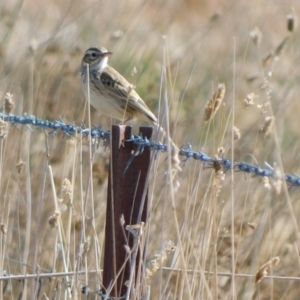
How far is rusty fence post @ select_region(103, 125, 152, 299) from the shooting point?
2957 millimetres

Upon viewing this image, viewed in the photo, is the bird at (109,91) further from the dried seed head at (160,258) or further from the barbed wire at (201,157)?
the dried seed head at (160,258)

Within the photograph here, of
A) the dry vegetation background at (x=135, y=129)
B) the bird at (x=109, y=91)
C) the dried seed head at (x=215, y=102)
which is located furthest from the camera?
the bird at (x=109, y=91)

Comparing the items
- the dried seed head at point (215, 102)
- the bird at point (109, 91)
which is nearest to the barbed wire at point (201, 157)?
the dried seed head at point (215, 102)

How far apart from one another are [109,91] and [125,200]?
2969 mm

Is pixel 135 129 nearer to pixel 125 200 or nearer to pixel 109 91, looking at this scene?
pixel 109 91

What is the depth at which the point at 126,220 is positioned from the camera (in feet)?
9.84

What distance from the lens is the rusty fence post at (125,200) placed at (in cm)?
296

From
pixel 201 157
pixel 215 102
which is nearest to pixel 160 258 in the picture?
pixel 201 157

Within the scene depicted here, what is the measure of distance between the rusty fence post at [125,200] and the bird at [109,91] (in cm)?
223

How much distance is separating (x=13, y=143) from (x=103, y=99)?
993 millimetres

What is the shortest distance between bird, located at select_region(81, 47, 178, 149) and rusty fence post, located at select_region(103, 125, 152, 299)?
223 centimetres

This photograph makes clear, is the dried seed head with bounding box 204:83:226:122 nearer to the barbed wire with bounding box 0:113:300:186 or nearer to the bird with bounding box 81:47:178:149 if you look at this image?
the barbed wire with bounding box 0:113:300:186

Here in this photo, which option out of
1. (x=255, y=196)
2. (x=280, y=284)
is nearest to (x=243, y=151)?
(x=255, y=196)

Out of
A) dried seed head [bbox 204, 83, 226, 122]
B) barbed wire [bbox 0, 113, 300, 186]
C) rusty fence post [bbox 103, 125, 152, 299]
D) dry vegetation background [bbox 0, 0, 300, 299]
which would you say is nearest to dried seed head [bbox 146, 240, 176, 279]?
rusty fence post [bbox 103, 125, 152, 299]
